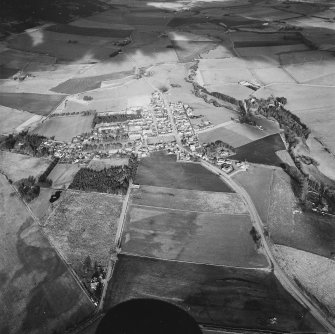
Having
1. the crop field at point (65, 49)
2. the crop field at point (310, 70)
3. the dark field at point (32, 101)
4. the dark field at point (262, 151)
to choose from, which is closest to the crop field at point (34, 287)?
the dark field at point (262, 151)

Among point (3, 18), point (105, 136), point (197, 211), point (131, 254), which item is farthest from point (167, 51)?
point (131, 254)

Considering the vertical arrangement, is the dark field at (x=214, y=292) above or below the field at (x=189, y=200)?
below

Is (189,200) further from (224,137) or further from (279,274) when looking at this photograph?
(224,137)

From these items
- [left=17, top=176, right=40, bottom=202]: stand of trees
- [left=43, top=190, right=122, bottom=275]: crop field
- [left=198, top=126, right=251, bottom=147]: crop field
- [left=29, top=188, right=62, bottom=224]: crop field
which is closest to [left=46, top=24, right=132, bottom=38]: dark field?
[left=198, top=126, right=251, bottom=147]: crop field

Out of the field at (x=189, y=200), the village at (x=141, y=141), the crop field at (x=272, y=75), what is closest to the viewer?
the field at (x=189, y=200)

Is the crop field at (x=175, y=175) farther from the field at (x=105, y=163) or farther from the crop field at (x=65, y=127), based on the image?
the crop field at (x=65, y=127)

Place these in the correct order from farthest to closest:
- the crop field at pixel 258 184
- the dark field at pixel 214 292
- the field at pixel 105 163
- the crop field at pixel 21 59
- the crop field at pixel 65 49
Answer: the crop field at pixel 65 49 < the crop field at pixel 21 59 < the field at pixel 105 163 < the crop field at pixel 258 184 < the dark field at pixel 214 292

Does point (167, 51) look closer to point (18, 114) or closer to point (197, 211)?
point (18, 114)
